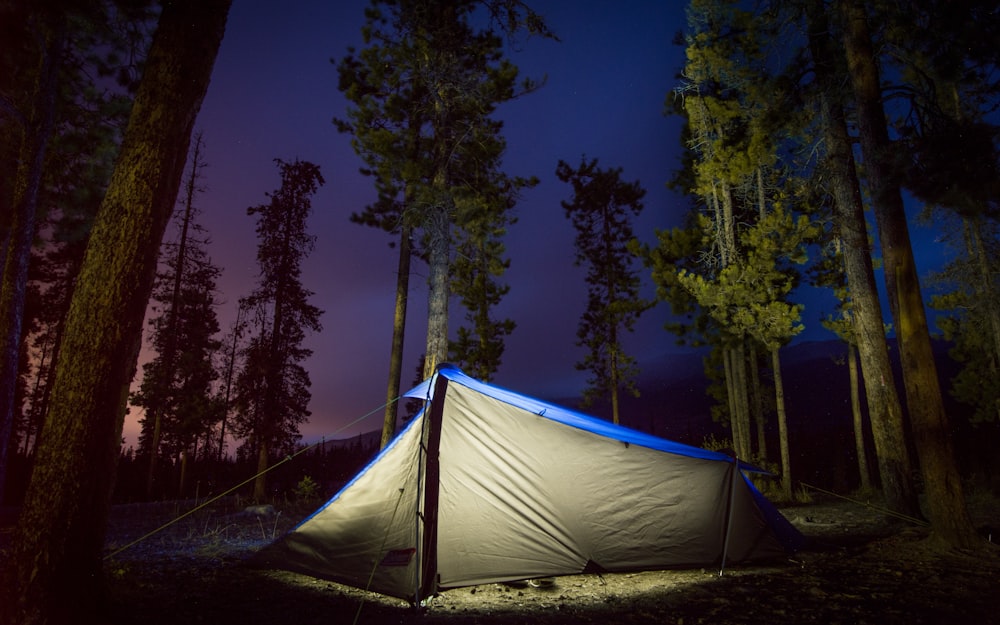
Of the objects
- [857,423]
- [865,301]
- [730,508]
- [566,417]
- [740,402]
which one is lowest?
[730,508]

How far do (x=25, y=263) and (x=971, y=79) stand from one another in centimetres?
1381

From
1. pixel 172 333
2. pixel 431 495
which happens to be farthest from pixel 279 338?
pixel 431 495

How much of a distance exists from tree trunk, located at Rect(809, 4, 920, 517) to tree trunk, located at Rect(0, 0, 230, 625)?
847 cm

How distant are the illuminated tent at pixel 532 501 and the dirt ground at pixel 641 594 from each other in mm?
218

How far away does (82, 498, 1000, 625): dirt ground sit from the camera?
3.59 metres

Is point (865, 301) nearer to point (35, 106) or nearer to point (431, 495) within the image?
point (431, 495)

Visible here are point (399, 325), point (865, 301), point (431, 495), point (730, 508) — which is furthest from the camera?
point (399, 325)

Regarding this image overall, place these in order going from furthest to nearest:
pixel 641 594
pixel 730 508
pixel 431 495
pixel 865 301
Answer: pixel 865 301
pixel 730 508
pixel 431 495
pixel 641 594

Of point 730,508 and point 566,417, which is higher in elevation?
point 566,417

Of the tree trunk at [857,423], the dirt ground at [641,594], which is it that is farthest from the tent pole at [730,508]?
the tree trunk at [857,423]

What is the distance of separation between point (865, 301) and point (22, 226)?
44.9 feet

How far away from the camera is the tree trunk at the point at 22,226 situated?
23.7ft

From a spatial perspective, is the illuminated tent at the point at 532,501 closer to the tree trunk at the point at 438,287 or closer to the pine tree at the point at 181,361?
the tree trunk at the point at 438,287

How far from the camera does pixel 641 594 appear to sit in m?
4.30
